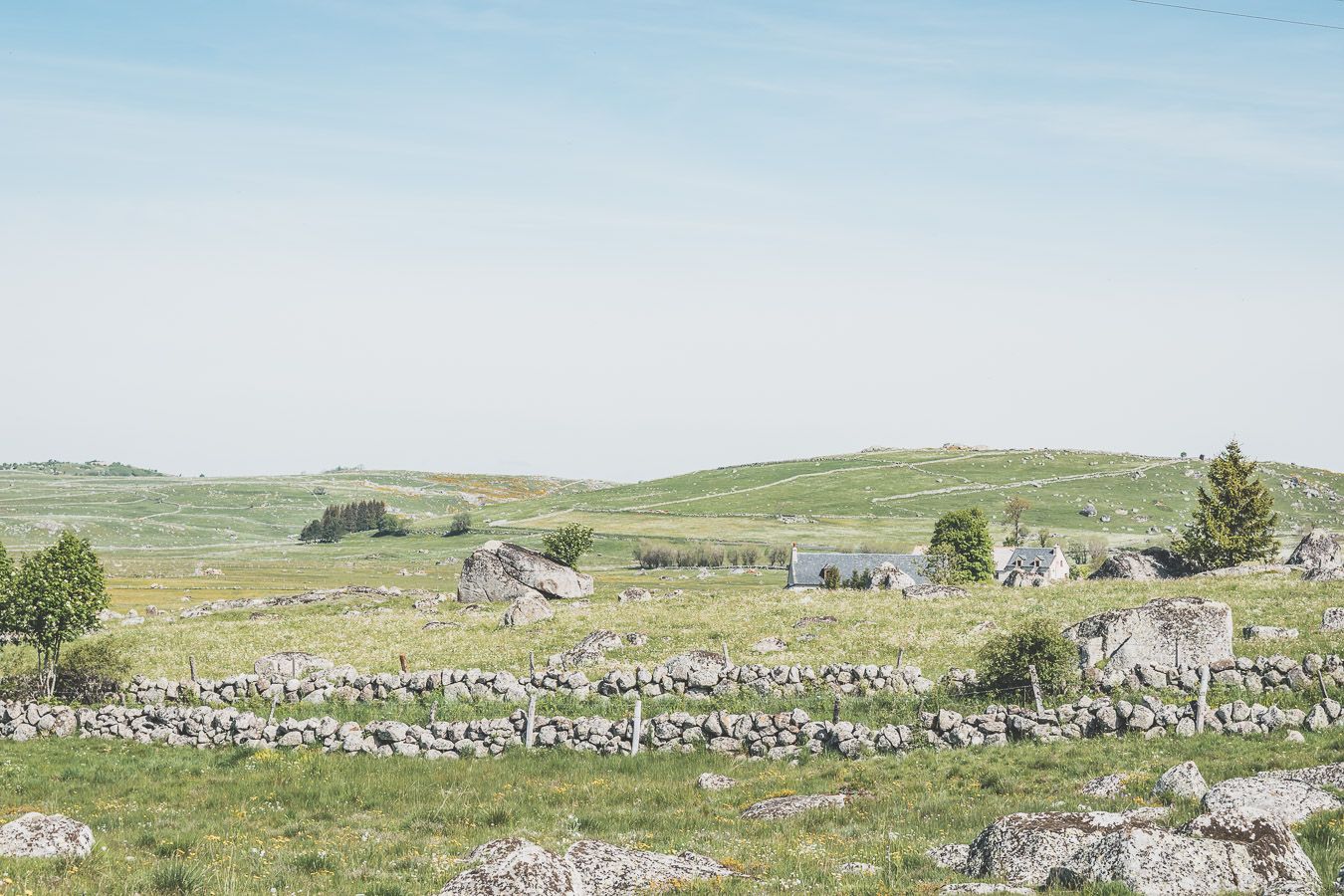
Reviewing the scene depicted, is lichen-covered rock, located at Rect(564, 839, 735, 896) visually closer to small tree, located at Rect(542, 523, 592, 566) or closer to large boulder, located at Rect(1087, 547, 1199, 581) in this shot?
large boulder, located at Rect(1087, 547, 1199, 581)

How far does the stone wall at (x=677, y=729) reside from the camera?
2858cm

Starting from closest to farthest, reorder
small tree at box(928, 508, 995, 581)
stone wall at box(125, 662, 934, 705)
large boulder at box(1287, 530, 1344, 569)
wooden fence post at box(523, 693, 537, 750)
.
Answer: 1. wooden fence post at box(523, 693, 537, 750)
2. stone wall at box(125, 662, 934, 705)
3. large boulder at box(1287, 530, 1344, 569)
4. small tree at box(928, 508, 995, 581)

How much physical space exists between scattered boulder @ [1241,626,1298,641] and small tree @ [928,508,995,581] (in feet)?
170

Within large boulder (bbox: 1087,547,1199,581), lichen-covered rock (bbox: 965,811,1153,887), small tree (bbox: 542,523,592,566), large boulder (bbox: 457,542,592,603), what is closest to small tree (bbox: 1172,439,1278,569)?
large boulder (bbox: 1087,547,1199,581)

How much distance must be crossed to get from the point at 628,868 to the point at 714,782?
11.8 meters

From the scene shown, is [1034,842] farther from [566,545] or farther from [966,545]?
[966,545]

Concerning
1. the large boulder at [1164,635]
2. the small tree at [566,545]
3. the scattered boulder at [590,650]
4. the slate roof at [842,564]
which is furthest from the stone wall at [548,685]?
the slate roof at [842,564]

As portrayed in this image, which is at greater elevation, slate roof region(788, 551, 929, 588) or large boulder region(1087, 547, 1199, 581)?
large boulder region(1087, 547, 1199, 581)

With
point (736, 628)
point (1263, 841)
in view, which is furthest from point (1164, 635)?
point (1263, 841)

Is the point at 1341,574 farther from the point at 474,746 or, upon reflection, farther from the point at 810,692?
the point at 474,746

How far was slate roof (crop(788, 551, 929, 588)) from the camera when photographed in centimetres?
11219

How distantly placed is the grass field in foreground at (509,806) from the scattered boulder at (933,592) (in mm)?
35517

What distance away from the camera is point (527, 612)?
62.2 meters

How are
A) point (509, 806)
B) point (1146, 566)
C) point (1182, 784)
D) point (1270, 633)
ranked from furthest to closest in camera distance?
point (1146, 566) < point (1270, 633) < point (509, 806) < point (1182, 784)
